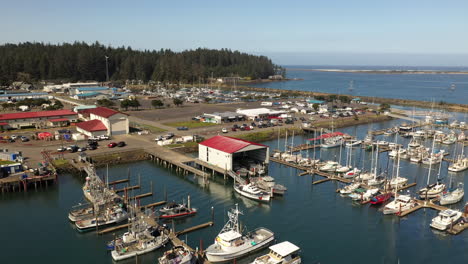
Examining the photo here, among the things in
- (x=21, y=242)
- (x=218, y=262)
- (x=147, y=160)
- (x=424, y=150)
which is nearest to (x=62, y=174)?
(x=147, y=160)

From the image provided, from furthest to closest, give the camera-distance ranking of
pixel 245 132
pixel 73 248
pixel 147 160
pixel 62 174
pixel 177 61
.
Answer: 1. pixel 177 61
2. pixel 245 132
3. pixel 147 160
4. pixel 62 174
5. pixel 73 248

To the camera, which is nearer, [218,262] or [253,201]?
[218,262]

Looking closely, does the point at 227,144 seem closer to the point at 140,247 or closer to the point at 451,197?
the point at 140,247

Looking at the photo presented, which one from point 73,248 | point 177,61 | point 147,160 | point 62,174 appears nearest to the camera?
point 73,248

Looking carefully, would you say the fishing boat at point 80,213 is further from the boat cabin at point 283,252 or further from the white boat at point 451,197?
the white boat at point 451,197

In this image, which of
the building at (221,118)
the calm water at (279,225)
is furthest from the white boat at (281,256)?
the building at (221,118)

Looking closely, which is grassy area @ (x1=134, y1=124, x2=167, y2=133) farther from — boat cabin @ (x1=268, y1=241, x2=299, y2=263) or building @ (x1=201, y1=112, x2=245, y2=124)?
boat cabin @ (x1=268, y1=241, x2=299, y2=263)

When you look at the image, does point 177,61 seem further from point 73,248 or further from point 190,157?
point 73,248
